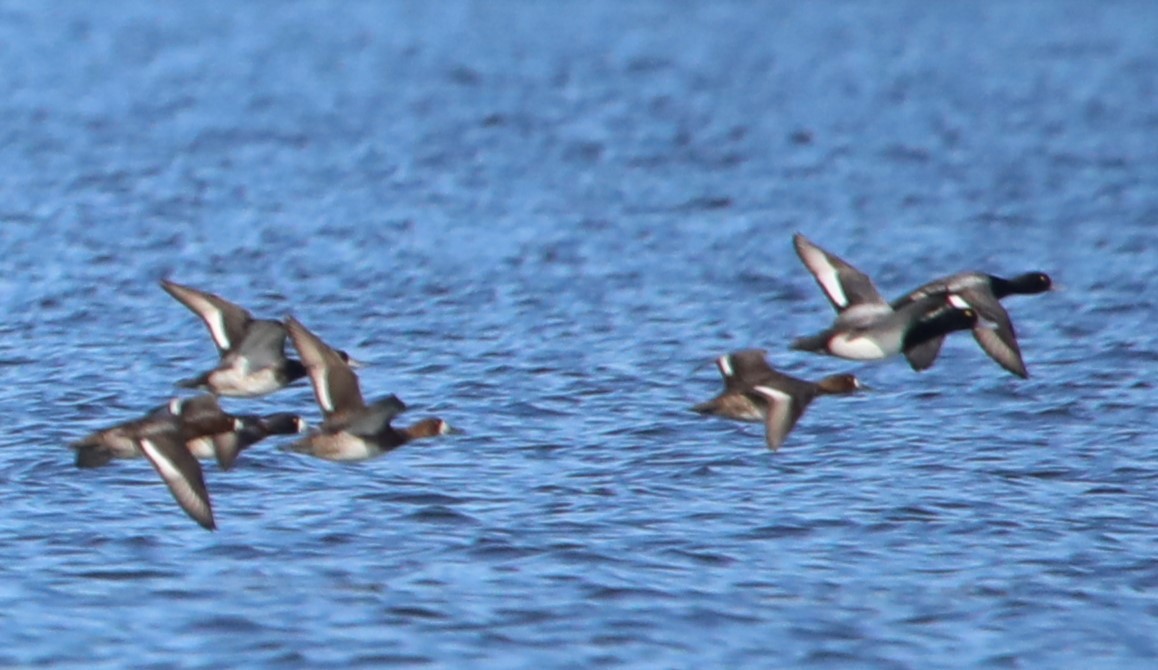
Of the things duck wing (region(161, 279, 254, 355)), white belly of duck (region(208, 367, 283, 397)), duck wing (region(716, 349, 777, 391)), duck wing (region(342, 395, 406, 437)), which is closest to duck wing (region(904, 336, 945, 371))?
duck wing (region(716, 349, 777, 391))

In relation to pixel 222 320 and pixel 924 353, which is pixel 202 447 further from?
pixel 924 353

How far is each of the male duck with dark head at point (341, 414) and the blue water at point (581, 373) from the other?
78 centimetres

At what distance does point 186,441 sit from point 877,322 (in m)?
3.94

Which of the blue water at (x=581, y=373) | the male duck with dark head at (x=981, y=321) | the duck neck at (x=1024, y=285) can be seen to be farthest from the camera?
the duck neck at (x=1024, y=285)

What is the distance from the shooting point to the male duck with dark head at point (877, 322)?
12758mm

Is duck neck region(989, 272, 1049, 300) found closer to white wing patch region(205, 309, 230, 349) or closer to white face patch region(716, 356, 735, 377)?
white face patch region(716, 356, 735, 377)

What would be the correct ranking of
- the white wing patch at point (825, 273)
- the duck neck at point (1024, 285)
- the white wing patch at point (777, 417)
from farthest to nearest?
the duck neck at point (1024, 285), the white wing patch at point (825, 273), the white wing patch at point (777, 417)

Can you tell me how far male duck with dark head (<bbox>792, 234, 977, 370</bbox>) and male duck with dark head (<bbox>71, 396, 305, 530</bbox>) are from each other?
3107 millimetres

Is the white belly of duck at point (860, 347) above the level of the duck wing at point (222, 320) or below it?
below

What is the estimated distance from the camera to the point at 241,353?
42.5 ft

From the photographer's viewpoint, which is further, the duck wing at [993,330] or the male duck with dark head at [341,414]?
the duck wing at [993,330]

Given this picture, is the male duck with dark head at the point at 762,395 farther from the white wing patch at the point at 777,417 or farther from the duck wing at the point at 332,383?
the duck wing at the point at 332,383

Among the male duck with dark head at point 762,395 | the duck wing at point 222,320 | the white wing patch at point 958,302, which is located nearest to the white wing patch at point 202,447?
the duck wing at point 222,320

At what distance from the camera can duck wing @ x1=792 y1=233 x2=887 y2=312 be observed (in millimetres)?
13352
